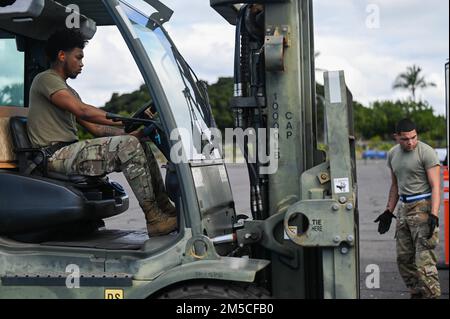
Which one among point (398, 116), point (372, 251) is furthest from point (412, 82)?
point (372, 251)

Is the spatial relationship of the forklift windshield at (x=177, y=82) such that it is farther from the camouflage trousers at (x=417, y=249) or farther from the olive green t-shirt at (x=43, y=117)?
the camouflage trousers at (x=417, y=249)

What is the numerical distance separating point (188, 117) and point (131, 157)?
0.47 metres

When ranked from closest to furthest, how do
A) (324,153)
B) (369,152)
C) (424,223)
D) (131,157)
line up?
(131,157) < (324,153) < (424,223) < (369,152)

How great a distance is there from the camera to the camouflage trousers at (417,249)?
6.91 metres

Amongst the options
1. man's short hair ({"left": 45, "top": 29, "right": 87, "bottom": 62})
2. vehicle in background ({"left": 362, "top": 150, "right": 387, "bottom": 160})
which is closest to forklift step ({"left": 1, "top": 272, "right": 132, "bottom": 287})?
man's short hair ({"left": 45, "top": 29, "right": 87, "bottom": 62})

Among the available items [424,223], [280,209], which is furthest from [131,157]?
[424,223]

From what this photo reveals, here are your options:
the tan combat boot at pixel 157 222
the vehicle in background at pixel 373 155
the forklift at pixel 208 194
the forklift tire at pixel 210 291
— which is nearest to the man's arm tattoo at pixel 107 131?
the forklift at pixel 208 194

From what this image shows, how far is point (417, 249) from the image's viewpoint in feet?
22.9

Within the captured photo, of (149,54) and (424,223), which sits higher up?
(149,54)

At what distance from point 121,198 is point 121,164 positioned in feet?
2.37

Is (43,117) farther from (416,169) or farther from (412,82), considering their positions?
(412,82)

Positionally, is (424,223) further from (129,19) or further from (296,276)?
(129,19)

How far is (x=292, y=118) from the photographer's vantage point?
4.44 metres

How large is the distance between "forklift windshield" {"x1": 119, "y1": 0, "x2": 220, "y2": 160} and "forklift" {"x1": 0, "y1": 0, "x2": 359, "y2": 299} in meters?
0.01
